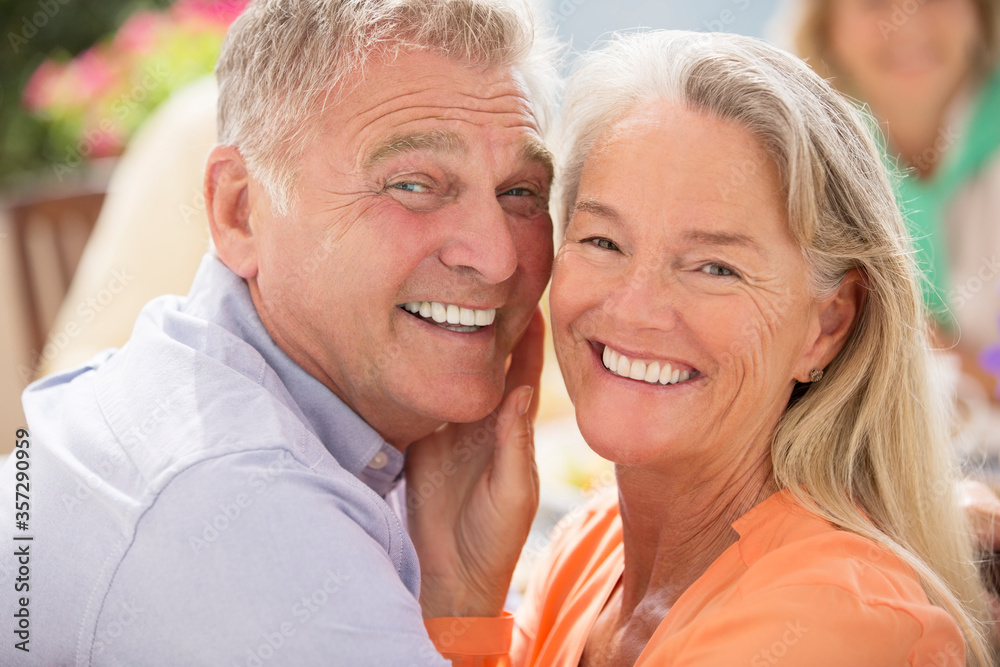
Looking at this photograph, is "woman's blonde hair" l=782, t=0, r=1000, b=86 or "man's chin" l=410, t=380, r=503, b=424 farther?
"woman's blonde hair" l=782, t=0, r=1000, b=86

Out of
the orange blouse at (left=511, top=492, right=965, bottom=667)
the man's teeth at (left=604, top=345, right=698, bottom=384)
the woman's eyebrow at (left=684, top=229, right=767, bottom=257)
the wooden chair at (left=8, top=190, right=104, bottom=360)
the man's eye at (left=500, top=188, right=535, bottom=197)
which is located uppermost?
the woman's eyebrow at (left=684, top=229, right=767, bottom=257)

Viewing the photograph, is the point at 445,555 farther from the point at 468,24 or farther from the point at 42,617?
the point at 468,24

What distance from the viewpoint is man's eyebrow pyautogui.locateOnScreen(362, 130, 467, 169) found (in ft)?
4.61

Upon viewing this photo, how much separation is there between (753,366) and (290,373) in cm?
72

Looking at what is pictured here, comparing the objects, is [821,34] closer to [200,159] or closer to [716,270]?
[200,159]

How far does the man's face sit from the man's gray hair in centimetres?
3

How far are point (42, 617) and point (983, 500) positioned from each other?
1515mm

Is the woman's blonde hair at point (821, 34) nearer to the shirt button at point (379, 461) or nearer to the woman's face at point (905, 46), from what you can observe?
the woman's face at point (905, 46)

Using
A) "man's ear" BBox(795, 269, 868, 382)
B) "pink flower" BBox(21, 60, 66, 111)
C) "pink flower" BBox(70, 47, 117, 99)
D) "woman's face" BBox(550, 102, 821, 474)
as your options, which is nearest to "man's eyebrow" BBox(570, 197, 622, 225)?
"woman's face" BBox(550, 102, 821, 474)

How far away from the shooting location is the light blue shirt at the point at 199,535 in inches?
41.6

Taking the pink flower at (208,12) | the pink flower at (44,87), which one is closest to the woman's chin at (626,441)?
the pink flower at (208,12)

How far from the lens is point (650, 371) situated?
134 cm

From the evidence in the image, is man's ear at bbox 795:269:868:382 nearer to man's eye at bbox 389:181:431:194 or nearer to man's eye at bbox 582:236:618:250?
man's eye at bbox 582:236:618:250

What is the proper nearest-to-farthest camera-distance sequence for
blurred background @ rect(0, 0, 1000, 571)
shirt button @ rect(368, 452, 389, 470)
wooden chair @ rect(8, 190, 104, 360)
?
shirt button @ rect(368, 452, 389, 470) < blurred background @ rect(0, 0, 1000, 571) < wooden chair @ rect(8, 190, 104, 360)
